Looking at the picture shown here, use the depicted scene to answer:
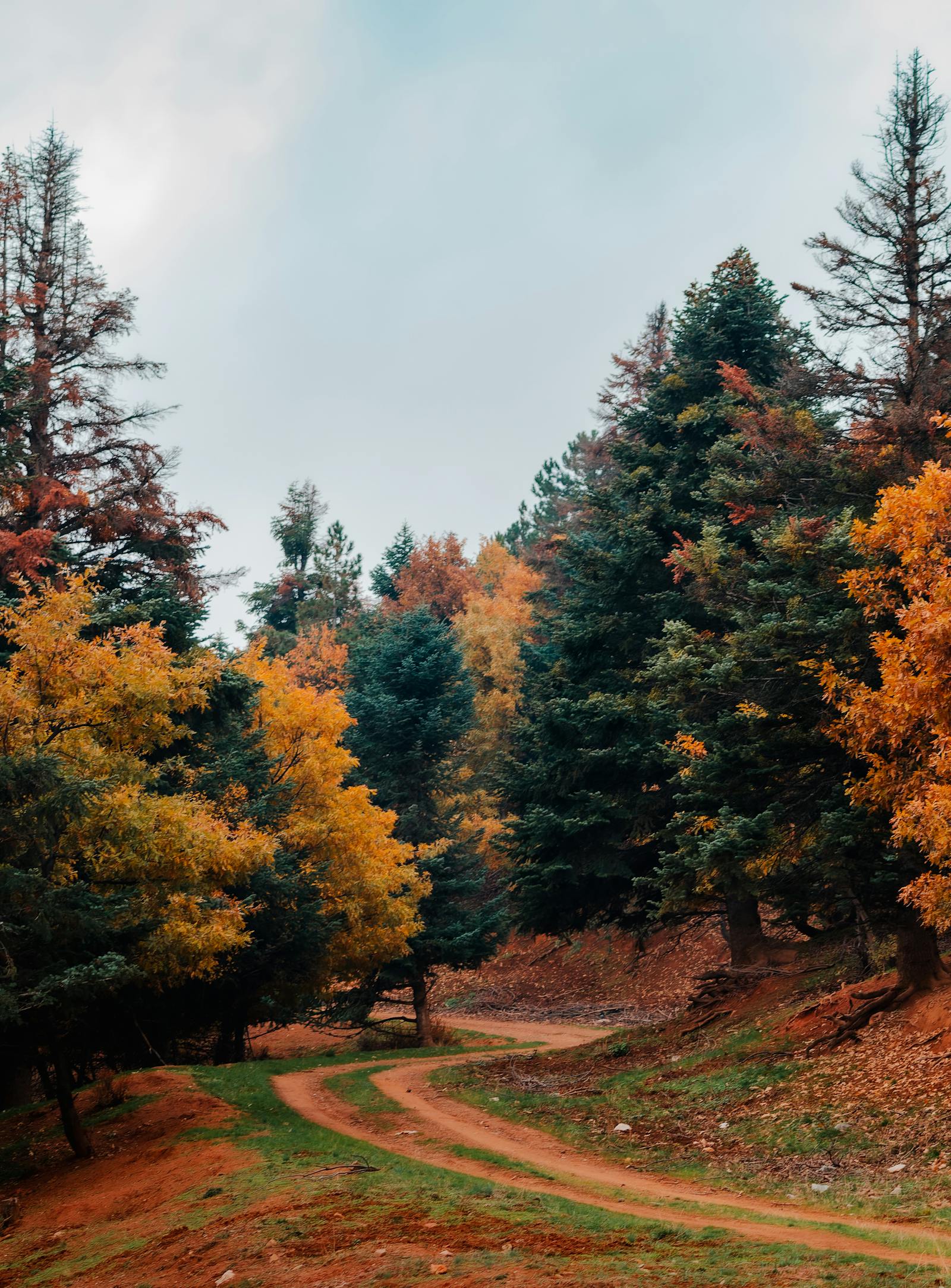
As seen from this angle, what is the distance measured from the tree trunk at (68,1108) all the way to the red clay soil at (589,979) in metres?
19.7

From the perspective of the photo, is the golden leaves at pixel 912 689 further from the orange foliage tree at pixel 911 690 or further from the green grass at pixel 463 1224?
the green grass at pixel 463 1224

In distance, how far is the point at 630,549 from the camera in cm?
2570

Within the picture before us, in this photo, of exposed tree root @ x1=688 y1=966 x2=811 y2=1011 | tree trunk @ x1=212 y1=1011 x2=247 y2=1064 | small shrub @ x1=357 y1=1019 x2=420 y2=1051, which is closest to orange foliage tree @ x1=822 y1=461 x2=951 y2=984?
exposed tree root @ x1=688 y1=966 x2=811 y2=1011

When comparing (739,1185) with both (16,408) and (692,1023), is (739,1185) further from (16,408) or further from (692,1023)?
(16,408)

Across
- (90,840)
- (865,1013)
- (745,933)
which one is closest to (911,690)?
(865,1013)

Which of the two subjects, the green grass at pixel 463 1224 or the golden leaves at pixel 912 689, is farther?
the golden leaves at pixel 912 689

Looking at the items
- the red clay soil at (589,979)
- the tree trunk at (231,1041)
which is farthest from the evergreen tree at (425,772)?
the tree trunk at (231,1041)

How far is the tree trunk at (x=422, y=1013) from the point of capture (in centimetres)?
3094

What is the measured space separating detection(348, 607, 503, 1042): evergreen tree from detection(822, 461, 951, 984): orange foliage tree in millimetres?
18228

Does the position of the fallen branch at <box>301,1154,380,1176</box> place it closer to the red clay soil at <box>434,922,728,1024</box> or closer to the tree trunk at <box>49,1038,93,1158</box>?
the tree trunk at <box>49,1038,93,1158</box>

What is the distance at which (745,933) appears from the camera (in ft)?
75.9

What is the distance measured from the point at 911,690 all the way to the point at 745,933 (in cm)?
1235

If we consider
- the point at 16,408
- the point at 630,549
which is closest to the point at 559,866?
the point at 630,549

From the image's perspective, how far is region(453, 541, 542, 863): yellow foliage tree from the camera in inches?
1713
